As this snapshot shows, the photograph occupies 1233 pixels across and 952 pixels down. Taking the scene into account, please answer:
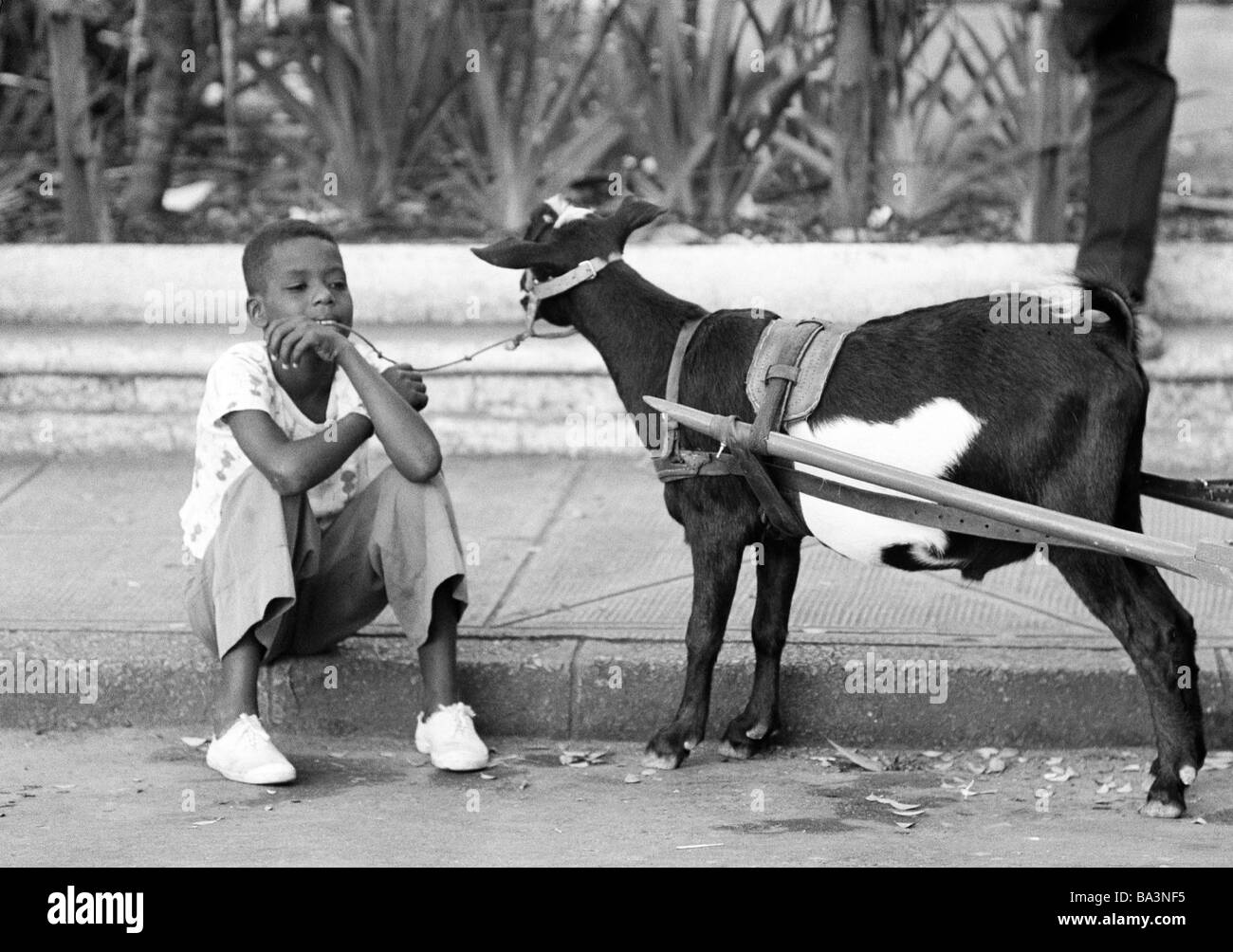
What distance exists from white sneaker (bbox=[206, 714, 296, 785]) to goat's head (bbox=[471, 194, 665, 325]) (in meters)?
1.19

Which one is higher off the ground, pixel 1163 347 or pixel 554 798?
pixel 1163 347

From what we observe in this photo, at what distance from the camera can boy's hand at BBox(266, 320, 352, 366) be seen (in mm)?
4191

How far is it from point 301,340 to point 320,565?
0.61 metres

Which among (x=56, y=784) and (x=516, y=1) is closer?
(x=56, y=784)

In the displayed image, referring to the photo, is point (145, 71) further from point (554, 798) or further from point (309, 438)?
point (554, 798)

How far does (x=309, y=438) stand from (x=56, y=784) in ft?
3.35

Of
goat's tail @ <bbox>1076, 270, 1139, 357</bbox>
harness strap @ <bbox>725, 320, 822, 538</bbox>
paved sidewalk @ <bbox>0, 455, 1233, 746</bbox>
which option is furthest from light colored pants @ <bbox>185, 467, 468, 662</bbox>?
goat's tail @ <bbox>1076, 270, 1139, 357</bbox>

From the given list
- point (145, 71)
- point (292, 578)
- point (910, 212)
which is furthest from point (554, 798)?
point (145, 71)

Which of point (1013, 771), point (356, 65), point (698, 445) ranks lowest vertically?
point (1013, 771)

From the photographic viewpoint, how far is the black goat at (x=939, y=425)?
3.85 meters

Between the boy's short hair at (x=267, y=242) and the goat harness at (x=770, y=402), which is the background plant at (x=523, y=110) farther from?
the goat harness at (x=770, y=402)

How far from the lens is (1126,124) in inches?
239

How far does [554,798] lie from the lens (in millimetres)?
4207

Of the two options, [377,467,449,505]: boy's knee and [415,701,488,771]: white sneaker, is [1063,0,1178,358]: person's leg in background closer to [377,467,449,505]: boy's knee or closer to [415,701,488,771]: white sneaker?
[377,467,449,505]: boy's knee
